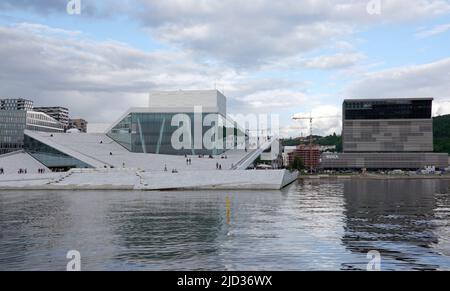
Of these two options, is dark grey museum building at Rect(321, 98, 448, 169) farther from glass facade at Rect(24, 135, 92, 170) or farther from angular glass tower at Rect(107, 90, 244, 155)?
glass facade at Rect(24, 135, 92, 170)

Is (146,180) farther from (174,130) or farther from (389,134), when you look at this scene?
(389,134)

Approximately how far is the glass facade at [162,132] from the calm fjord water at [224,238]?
41.2m

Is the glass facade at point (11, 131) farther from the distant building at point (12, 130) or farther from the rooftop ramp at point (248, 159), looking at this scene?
the rooftop ramp at point (248, 159)

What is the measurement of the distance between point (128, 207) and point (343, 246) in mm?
19992

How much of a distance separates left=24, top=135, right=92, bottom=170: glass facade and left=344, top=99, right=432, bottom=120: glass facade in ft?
416

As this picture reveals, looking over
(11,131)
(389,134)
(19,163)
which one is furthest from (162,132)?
(389,134)

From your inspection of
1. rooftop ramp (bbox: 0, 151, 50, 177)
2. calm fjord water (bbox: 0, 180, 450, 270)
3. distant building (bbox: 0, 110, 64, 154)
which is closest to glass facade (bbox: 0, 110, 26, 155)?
distant building (bbox: 0, 110, 64, 154)

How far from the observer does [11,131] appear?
3391 inches

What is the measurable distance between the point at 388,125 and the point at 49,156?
135188 mm

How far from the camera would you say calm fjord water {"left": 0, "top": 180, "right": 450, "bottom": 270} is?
16438 millimetres

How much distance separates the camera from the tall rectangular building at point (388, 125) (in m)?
178
